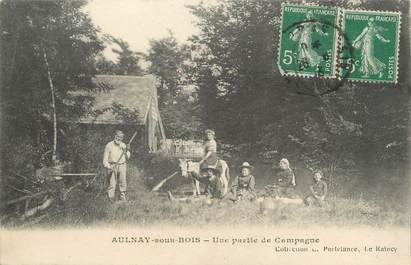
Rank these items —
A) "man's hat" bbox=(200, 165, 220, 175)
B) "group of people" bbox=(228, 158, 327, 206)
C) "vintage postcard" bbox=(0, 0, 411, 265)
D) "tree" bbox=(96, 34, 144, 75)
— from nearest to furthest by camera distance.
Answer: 1. "vintage postcard" bbox=(0, 0, 411, 265)
2. "tree" bbox=(96, 34, 144, 75)
3. "group of people" bbox=(228, 158, 327, 206)
4. "man's hat" bbox=(200, 165, 220, 175)

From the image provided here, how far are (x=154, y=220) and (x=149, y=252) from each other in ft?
1.49

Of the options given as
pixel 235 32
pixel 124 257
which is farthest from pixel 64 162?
pixel 235 32

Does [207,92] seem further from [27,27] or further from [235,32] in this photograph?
[27,27]

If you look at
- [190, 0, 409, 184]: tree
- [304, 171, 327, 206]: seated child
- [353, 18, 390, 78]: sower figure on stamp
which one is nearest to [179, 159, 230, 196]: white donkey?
[190, 0, 409, 184]: tree

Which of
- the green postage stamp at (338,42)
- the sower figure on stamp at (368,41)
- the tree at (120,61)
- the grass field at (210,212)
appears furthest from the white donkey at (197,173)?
the sower figure on stamp at (368,41)

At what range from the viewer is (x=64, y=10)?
6.46m

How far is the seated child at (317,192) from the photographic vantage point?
6.67m

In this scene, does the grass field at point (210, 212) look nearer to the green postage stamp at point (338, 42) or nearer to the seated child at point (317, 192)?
the seated child at point (317, 192)

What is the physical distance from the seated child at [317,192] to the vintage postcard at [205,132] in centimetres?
2

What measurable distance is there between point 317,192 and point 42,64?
4.38 meters

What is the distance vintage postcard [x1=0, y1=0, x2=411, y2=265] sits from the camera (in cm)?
631

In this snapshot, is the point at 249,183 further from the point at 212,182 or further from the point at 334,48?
the point at 334,48

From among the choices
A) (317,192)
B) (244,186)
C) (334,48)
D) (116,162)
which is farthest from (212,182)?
(334,48)

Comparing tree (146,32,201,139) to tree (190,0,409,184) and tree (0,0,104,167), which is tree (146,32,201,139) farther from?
tree (0,0,104,167)
